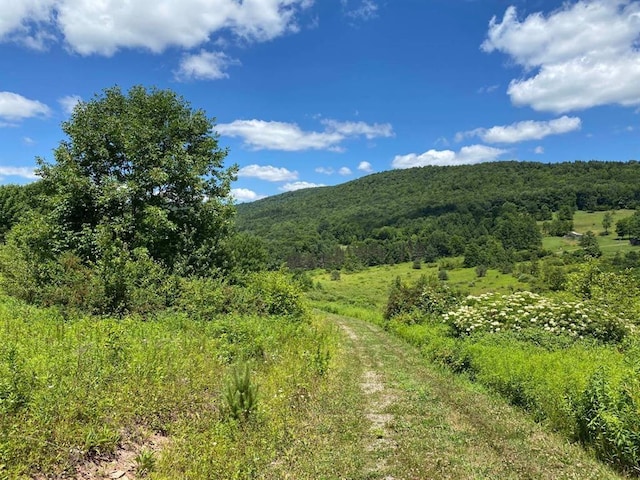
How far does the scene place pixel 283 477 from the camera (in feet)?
19.5

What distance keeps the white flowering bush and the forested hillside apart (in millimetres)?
102964

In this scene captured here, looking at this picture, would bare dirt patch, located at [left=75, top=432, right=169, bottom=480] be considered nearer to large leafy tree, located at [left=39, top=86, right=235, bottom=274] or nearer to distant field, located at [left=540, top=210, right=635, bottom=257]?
large leafy tree, located at [left=39, top=86, right=235, bottom=274]

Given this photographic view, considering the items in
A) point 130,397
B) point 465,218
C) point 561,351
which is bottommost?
point 561,351

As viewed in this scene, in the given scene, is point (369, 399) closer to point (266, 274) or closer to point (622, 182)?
point (266, 274)

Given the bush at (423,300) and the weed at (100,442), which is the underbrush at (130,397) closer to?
the weed at (100,442)

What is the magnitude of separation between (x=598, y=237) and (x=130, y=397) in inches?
5772

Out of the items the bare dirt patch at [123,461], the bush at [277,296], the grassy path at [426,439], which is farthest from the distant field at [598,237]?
the bare dirt patch at [123,461]

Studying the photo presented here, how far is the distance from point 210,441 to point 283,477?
1295 millimetres

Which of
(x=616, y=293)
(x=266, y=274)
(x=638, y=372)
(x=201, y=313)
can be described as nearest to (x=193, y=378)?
(x=201, y=313)

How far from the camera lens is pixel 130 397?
647 centimetres

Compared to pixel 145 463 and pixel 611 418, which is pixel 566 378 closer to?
pixel 611 418

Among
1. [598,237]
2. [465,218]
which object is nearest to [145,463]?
[598,237]

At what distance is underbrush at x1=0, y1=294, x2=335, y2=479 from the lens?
503 cm

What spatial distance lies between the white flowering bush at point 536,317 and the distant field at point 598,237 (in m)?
99.7
